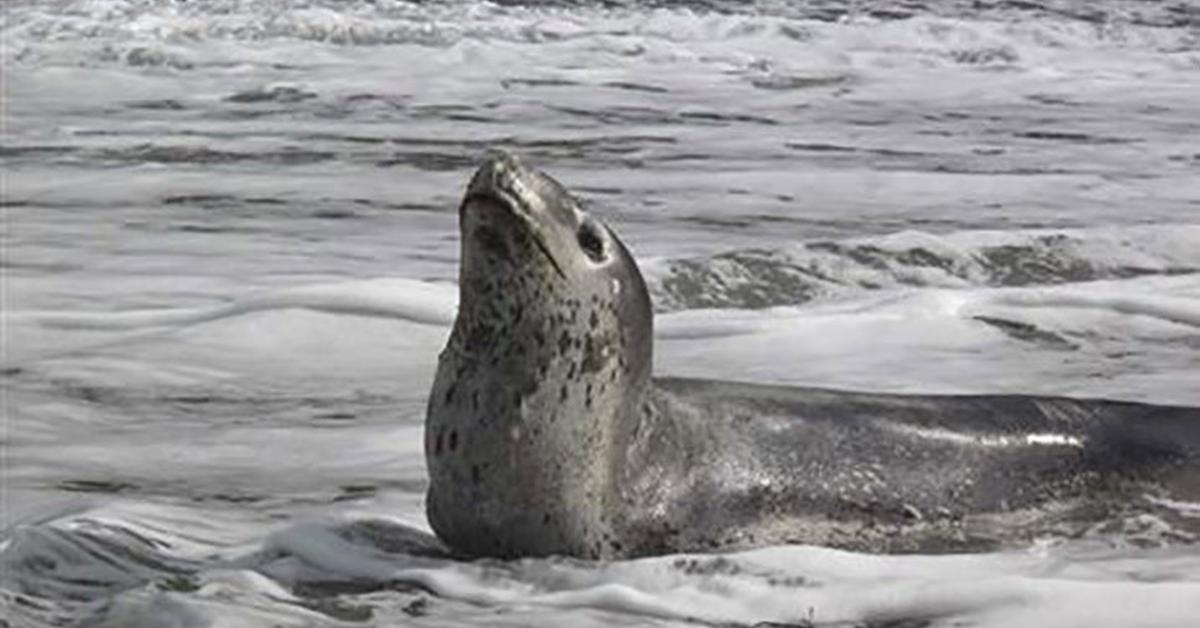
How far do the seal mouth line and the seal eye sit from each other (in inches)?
3.7

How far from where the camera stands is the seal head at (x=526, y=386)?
428 centimetres

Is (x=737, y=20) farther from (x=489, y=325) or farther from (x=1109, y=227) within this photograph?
(x=489, y=325)

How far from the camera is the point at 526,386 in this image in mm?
Answer: 4340

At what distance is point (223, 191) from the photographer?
9.67 metres

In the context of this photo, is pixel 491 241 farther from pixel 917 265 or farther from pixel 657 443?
pixel 917 265

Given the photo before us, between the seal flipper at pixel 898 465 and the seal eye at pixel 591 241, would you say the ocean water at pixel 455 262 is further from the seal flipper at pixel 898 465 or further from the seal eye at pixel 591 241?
the seal eye at pixel 591 241

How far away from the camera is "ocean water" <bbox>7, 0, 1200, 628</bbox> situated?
4.34 metres

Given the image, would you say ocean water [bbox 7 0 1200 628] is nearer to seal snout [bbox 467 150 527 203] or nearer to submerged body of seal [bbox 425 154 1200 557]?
submerged body of seal [bbox 425 154 1200 557]

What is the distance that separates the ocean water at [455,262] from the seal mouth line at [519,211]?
52cm

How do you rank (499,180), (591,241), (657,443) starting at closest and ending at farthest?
(499,180) < (591,241) < (657,443)

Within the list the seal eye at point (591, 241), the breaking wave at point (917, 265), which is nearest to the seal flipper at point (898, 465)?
the seal eye at point (591, 241)

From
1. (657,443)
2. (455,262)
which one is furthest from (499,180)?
(455,262)

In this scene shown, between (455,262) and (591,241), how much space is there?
11.9 ft

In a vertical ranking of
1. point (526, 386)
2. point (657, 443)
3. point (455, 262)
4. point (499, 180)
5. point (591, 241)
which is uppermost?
point (499, 180)
